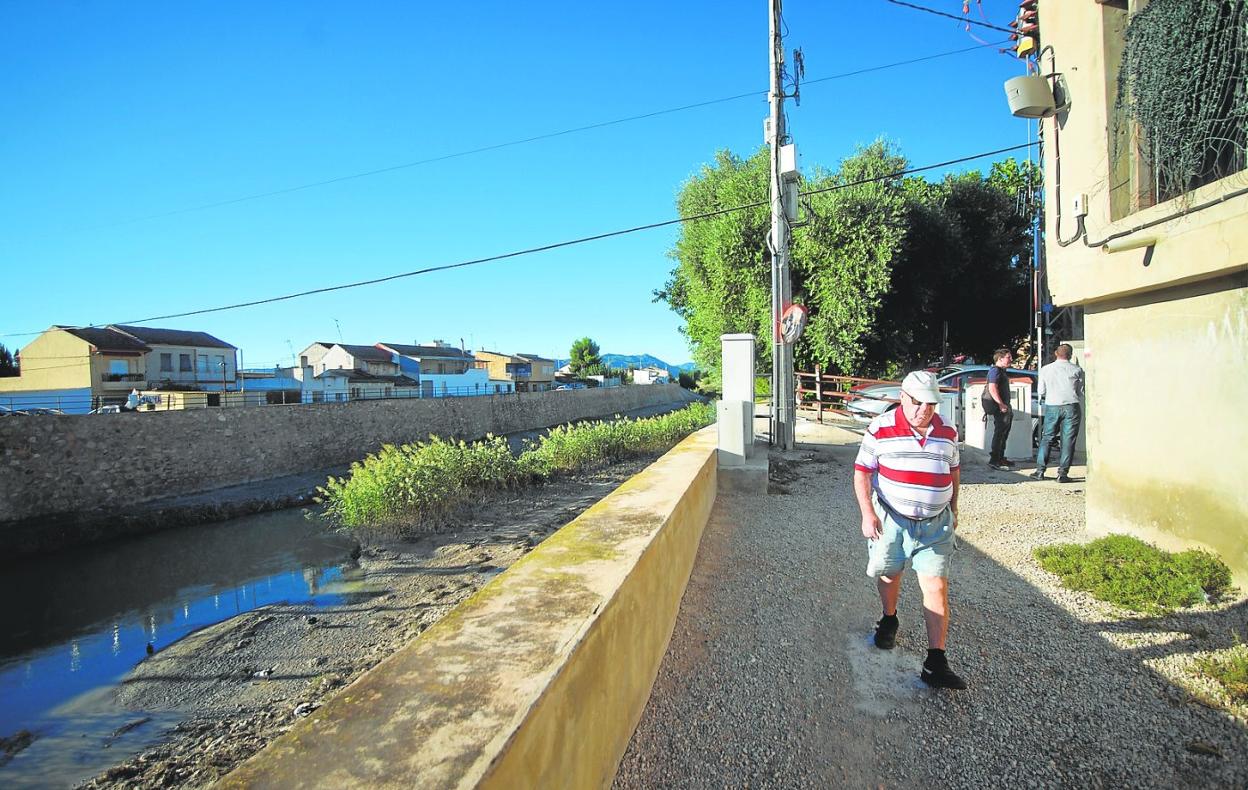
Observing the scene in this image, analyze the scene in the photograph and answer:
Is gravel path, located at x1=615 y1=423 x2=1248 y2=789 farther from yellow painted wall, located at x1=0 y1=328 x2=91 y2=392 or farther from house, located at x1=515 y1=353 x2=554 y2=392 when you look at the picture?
house, located at x1=515 y1=353 x2=554 y2=392

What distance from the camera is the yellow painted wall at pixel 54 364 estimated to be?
3681 centimetres

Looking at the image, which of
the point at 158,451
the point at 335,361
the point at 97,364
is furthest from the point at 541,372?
the point at 158,451

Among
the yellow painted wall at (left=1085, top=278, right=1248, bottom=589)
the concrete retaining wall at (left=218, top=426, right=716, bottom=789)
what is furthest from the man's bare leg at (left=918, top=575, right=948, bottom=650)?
the yellow painted wall at (left=1085, top=278, right=1248, bottom=589)

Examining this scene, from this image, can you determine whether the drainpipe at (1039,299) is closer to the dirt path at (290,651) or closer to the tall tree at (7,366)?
the dirt path at (290,651)

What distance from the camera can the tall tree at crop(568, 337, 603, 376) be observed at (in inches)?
3206

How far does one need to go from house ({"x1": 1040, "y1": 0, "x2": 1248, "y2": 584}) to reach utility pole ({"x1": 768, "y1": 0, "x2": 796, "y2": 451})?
5.34m

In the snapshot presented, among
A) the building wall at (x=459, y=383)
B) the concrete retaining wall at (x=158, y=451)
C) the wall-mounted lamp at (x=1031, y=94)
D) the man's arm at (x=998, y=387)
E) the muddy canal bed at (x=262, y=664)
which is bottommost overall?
the muddy canal bed at (x=262, y=664)

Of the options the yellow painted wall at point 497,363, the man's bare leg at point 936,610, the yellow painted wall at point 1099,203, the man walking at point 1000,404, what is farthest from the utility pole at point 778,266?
the yellow painted wall at point 497,363

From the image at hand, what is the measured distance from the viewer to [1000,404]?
8.43 metres

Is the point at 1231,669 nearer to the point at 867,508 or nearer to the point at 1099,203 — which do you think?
the point at 867,508

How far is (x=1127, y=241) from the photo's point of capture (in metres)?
4.29

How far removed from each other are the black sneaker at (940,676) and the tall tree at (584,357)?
78.0 meters

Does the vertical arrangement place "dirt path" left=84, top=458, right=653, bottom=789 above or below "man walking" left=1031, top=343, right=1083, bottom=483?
below

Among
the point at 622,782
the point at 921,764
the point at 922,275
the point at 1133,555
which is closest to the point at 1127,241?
the point at 1133,555
